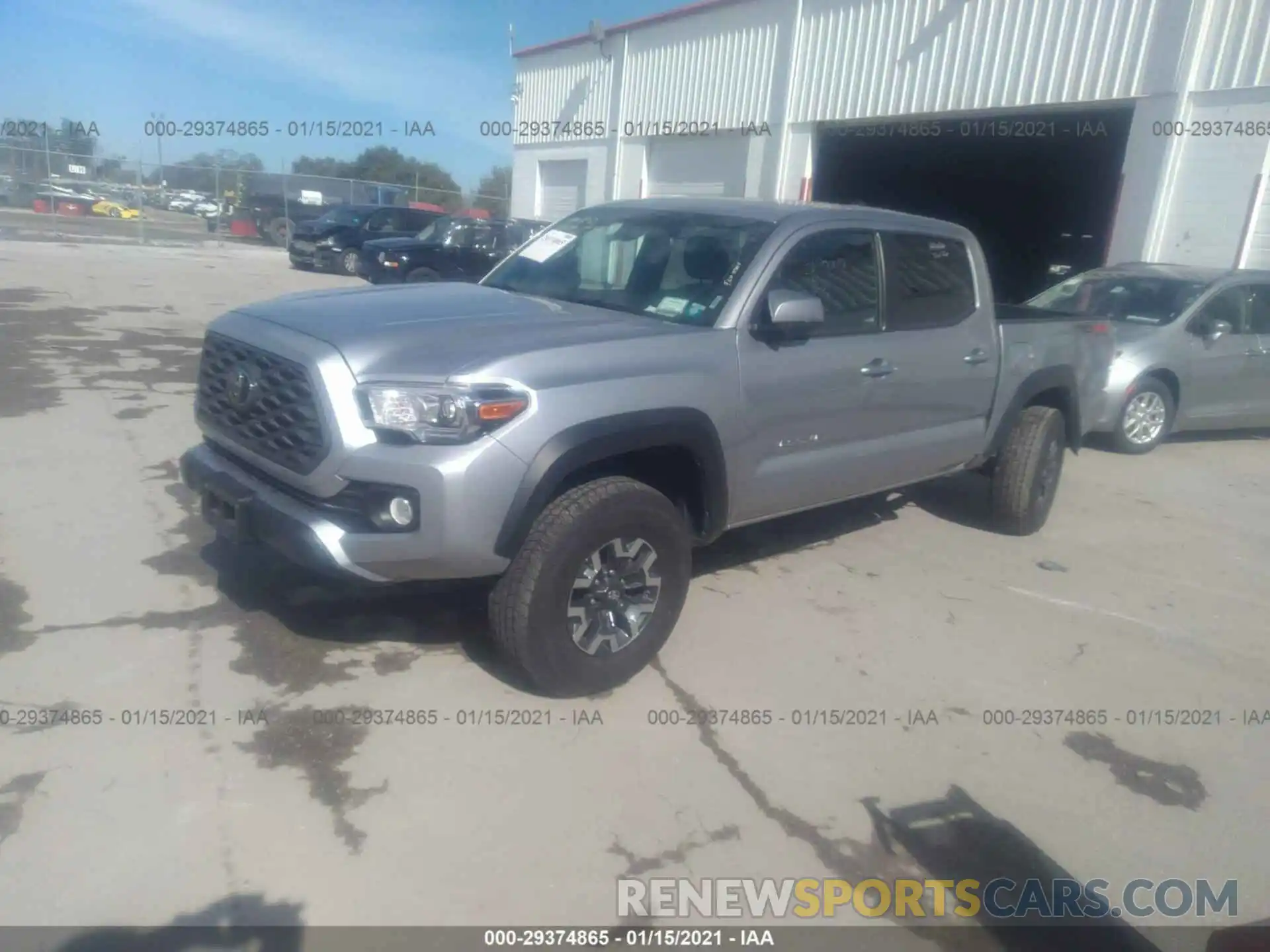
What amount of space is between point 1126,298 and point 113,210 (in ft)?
126

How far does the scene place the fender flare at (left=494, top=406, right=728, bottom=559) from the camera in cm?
341

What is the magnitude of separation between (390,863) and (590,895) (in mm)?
598

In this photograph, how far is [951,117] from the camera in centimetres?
1398

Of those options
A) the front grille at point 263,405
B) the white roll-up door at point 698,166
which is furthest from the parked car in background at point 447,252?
the front grille at point 263,405

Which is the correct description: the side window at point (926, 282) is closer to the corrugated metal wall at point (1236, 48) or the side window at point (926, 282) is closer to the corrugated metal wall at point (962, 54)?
the corrugated metal wall at point (1236, 48)

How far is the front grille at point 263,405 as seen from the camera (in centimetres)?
348

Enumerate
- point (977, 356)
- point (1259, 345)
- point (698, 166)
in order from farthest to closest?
point (698, 166)
point (1259, 345)
point (977, 356)

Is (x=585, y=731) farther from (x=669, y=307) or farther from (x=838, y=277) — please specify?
(x=838, y=277)

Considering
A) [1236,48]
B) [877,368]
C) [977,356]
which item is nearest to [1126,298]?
[1236,48]

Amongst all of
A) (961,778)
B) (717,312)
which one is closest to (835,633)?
(961,778)

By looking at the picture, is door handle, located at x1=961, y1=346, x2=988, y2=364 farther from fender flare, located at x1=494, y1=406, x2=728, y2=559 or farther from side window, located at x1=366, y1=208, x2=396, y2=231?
side window, located at x1=366, y1=208, x2=396, y2=231

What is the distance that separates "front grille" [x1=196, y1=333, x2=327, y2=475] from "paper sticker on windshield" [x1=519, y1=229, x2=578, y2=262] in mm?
1704

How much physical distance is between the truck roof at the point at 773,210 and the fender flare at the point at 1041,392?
111 cm

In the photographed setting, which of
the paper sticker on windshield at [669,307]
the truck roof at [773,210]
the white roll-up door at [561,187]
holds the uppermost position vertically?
the white roll-up door at [561,187]
